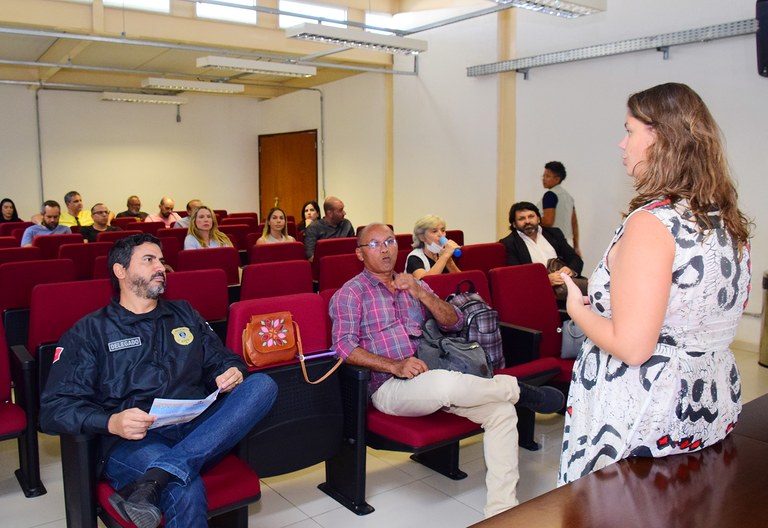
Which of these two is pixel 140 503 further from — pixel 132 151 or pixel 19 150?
pixel 132 151

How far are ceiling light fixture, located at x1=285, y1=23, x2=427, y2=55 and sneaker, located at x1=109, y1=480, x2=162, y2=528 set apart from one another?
5.45 meters

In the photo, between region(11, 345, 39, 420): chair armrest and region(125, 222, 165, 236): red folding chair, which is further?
region(125, 222, 165, 236): red folding chair

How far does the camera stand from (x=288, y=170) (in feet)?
43.4

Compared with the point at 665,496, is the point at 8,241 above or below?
above

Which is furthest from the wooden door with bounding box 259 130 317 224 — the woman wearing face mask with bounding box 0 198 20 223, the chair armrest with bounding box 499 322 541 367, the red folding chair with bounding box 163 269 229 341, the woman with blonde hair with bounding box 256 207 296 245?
the chair armrest with bounding box 499 322 541 367

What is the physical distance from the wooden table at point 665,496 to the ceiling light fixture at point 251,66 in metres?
7.70

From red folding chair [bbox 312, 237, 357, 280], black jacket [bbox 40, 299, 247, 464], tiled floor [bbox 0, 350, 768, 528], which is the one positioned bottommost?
tiled floor [bbox 0, 350, 768, 528]

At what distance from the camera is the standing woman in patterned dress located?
138 centimetres

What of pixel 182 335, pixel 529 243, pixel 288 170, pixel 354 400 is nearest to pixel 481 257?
pixel 529 243

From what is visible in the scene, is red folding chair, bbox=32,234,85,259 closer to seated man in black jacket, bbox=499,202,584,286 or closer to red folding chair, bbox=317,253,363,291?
red folding chair, bbox=317,253,363,291

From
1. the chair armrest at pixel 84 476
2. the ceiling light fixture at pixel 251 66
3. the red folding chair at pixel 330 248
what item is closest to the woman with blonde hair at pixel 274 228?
the red folding chair at pixel 330 248

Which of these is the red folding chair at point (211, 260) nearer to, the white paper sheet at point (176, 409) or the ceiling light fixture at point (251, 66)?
the white paper sheet at point (176, 409)

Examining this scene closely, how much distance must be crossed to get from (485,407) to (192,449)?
1193 millimetres

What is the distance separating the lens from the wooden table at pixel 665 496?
4.20 feet
